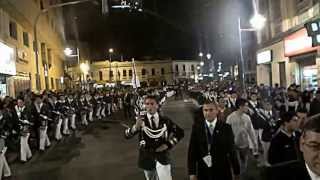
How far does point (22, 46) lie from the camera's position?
123ft

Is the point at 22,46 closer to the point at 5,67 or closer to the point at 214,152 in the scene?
the point at 5,67

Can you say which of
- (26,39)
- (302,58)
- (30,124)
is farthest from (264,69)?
(30,124)

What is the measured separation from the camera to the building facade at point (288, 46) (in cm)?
2936

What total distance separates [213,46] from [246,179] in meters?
69.0

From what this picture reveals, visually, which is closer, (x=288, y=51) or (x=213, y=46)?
(x=288, y=51)

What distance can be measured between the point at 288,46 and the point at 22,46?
17547 millimetres

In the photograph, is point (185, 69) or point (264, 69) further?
point (185, 69)

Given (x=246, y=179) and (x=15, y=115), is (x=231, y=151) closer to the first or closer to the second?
(x=246, y=179)

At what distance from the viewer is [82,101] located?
32.9 m

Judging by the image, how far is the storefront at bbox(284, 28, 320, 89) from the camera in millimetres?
29031

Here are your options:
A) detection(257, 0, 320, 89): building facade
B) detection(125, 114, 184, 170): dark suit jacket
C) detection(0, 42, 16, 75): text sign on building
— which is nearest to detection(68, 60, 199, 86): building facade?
detection(257, 0, 320, 89): building facade

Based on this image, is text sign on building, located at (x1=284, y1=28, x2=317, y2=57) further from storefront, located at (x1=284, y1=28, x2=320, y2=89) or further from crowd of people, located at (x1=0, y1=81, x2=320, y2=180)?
crowd of people, located at (x1=0, y1=81, x2=320, y2=180)

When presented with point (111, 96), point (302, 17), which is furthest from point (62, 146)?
point (111, 96)

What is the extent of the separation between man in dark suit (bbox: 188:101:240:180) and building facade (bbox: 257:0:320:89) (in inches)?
834
